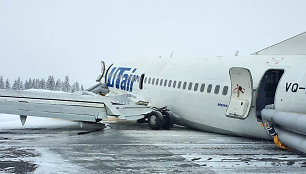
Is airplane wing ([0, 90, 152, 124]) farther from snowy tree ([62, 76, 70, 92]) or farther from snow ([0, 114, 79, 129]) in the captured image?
snowy tree ([62, 76, 70, 92])

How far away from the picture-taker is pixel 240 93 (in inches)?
585

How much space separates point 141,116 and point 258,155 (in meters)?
6.89

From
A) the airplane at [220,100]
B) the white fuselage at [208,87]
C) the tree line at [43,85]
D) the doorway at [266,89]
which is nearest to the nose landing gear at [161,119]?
the airplane at [220,100]

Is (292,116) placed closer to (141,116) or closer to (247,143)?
(247,143)

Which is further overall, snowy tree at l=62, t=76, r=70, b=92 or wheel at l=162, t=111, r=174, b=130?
snowy tree at l=62, t=76, r=70, b=92

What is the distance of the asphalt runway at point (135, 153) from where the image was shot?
992 centimetres

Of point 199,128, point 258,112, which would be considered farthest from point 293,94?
point 199,128

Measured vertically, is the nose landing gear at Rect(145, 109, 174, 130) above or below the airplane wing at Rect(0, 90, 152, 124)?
below

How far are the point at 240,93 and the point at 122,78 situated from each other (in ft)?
34.7

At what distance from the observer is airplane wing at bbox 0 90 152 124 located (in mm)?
15273

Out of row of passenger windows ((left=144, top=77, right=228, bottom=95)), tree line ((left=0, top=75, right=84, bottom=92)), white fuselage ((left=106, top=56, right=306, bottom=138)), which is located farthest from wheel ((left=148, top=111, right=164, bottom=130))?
tree line ((left=0, top=75, right=84, bottom=92))

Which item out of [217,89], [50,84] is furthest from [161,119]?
[50,84]

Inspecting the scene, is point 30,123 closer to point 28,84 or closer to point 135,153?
point 135,153

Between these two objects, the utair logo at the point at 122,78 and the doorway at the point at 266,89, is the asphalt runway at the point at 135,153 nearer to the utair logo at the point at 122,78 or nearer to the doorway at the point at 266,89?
the doorway at the point at 266,89
